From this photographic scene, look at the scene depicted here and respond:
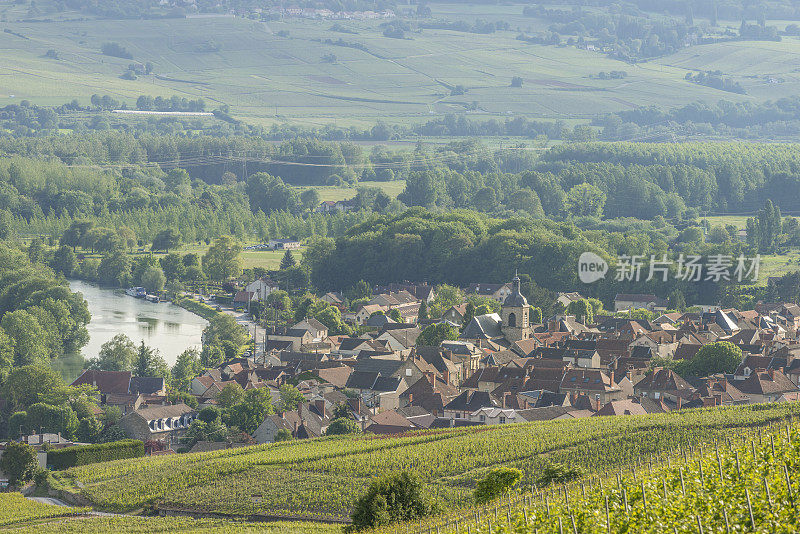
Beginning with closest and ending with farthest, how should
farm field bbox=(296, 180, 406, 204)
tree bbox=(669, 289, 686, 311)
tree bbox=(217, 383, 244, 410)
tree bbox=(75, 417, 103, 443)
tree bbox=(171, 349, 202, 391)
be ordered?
tree bbox=(75, 417, 103, 443) → tree bbox=(217, 383, 244, 410) → tree bbox=(171, 349, 202, 391) → tree bbox=(669, 289, 686, 311) → farm field bbox=(296, 180, 406, 204)

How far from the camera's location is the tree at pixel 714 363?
48.1 metres

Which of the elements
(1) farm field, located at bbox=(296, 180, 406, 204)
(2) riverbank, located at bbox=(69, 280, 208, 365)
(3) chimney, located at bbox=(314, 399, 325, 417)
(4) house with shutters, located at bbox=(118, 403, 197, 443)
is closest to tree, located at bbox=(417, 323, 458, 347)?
(2) riverbank, located at bbox=(69, 280, 208, 365)

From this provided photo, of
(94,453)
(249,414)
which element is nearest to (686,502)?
(94,453)

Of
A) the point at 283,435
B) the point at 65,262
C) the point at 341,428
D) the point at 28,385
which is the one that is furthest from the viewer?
the point at 65,262

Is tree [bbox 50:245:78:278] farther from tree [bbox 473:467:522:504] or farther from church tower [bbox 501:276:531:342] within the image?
tree [bbox 473:467:522:504]

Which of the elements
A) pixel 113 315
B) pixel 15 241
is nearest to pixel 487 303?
pixel 113 315

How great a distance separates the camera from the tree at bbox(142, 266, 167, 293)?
250 ft

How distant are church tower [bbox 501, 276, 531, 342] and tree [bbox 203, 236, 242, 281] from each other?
26.7 m

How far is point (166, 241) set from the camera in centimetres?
8962

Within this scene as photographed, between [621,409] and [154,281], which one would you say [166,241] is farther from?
[621,409]

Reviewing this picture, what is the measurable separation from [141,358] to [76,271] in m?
35.2

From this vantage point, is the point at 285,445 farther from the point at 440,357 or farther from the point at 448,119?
the point at 448,119

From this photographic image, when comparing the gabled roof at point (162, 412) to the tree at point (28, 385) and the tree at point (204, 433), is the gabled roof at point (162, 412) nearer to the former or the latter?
the tree at point (204, 433)

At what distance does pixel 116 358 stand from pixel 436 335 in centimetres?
1426
